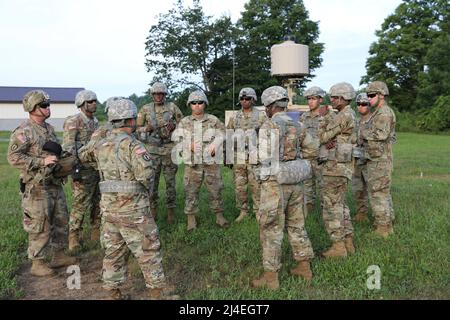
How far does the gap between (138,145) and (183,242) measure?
2.53m

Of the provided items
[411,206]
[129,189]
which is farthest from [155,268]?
[411,206]

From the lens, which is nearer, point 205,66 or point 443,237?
point 443,237

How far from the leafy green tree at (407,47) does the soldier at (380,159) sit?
36.0 meters

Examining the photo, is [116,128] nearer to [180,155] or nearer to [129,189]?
[129,189]

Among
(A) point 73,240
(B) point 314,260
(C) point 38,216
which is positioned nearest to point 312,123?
(B) point 314,260

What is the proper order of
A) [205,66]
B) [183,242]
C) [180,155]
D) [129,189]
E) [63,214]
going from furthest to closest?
[205,66]
[180,155]
[183,242]
[63,214]
[129,189]

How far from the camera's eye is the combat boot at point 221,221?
7113 millimetres

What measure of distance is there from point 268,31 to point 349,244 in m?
35.6

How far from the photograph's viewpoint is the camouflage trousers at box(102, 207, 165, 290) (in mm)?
4254

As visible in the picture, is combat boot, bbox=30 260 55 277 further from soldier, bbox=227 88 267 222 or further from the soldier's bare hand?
soldier, bbox=227 88 267 222

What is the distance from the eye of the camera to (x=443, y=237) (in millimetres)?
5992

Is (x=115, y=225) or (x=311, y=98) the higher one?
(x=311, y=98)

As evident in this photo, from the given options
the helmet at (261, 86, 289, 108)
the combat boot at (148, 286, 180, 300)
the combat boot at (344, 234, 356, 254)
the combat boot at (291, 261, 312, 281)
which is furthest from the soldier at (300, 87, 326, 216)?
the combat boot at (148, 286, 180, 300)

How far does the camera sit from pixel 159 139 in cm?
742
